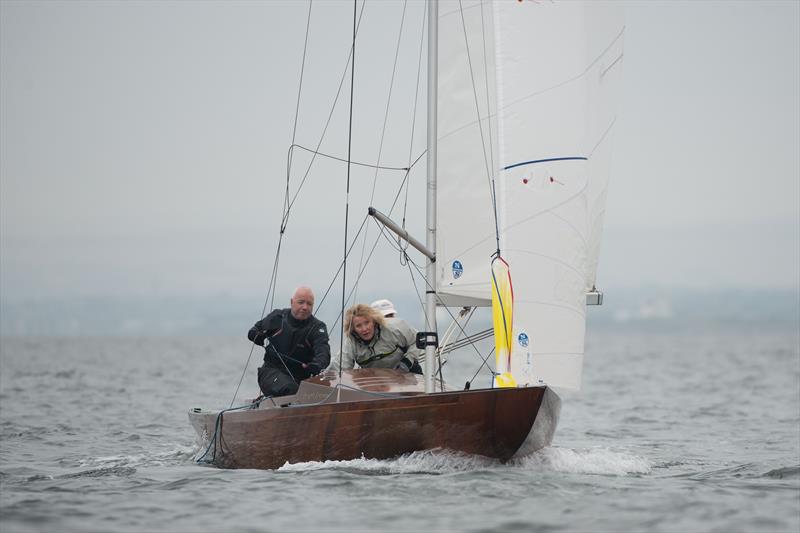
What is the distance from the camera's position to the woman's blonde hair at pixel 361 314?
9906 mm

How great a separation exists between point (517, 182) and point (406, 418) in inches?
83.2

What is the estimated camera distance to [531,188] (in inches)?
359

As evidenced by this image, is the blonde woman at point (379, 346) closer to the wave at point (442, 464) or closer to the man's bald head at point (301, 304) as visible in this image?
the man's bald head at point (301, 304)

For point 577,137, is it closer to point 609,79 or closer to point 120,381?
point 609,79

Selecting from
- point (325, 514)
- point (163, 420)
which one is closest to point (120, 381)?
point (163, 420)

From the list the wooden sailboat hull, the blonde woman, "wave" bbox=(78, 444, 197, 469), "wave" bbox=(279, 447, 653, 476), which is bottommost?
"wave" bbox=(78, 444, 197, 469)

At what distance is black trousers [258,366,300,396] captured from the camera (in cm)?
1023

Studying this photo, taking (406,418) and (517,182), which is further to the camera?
(517,182)

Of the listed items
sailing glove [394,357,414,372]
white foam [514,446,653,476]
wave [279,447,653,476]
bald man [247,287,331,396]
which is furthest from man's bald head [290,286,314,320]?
white foam [514,446,653,476]

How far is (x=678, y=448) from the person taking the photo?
1251 centimetres

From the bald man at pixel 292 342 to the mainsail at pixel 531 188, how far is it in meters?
1.21

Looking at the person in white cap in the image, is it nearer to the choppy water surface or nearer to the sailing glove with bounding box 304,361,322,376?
the sailing glove with bounding box 304,361,322,376

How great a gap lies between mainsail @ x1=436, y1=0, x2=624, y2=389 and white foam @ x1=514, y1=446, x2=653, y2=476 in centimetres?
69

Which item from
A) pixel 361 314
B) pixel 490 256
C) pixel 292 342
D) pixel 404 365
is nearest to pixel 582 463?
pixel 404 365
